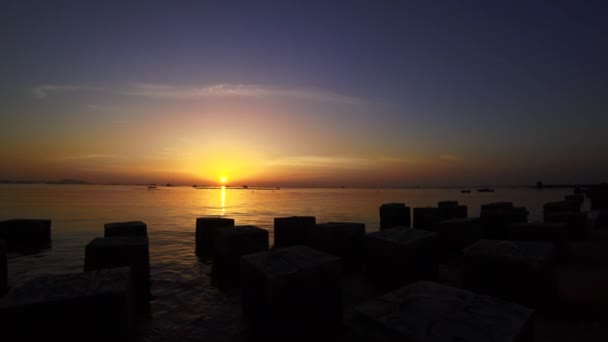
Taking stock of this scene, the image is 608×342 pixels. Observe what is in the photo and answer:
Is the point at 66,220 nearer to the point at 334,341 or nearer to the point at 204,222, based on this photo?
the point at 204,222

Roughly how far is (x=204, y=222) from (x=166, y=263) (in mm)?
1739

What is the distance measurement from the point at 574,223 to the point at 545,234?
4.52 metres

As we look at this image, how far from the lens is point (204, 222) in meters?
10.2

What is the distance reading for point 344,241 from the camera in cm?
819

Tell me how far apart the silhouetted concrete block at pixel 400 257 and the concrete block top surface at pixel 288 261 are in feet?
6.77

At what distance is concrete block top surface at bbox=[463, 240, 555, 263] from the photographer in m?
4.99

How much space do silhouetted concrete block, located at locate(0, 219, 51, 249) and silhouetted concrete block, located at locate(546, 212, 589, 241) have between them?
1904cm

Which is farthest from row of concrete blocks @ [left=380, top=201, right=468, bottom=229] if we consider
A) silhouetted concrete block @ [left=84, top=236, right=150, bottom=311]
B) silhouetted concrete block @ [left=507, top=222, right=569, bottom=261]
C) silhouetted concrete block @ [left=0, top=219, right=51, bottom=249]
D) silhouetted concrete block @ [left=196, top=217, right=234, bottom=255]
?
silhouetted concrete block @ [left=0, top=219, right=51, bottom=249]

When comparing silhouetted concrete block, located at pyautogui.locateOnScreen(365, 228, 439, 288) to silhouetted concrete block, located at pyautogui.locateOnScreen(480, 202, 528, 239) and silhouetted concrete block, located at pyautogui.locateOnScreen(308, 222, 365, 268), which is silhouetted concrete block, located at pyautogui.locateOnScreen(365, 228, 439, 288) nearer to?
silhouetted concrete block, located at pyautogui.locateOnScreen(308, 222, 365, 268)

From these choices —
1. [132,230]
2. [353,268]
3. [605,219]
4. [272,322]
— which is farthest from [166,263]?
[605,219]

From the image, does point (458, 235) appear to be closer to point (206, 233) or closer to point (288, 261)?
point (288, 261)

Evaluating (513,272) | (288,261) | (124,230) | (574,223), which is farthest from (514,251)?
(124,230)

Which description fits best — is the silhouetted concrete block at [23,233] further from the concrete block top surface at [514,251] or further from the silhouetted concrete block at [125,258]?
the concrete block top surface at [514,251]

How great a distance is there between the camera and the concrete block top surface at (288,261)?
4.23 meters
